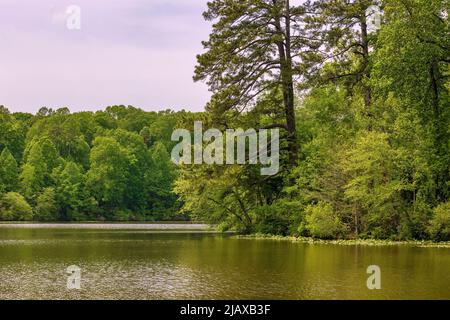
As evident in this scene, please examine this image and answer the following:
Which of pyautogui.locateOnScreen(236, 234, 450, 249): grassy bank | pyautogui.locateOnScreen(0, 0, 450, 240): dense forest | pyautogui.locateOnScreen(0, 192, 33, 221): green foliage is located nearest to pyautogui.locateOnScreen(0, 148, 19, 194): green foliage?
pyautogui.locateOnScreen(0, 192, 33, 221): green foliage

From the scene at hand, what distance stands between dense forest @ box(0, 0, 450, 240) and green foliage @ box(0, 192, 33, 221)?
4099 cm

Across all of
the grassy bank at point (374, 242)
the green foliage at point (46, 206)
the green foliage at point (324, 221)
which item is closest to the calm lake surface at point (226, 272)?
the grassy bank at point (374, 242)

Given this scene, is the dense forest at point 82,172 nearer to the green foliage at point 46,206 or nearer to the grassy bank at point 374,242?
the green foliage at point 46,206

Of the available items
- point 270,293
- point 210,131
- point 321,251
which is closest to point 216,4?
point 210,131

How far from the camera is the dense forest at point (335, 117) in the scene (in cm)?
3412

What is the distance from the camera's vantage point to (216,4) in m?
40.4

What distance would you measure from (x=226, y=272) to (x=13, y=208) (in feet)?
220

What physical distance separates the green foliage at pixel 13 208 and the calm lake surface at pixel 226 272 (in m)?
53.2

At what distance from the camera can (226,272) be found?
2105 centimetres

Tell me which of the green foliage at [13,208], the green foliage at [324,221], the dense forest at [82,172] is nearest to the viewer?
the green foliage at [324,221]

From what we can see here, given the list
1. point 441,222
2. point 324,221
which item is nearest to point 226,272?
point 324,221

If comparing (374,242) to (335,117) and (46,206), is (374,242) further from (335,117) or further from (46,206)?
(46,206)
